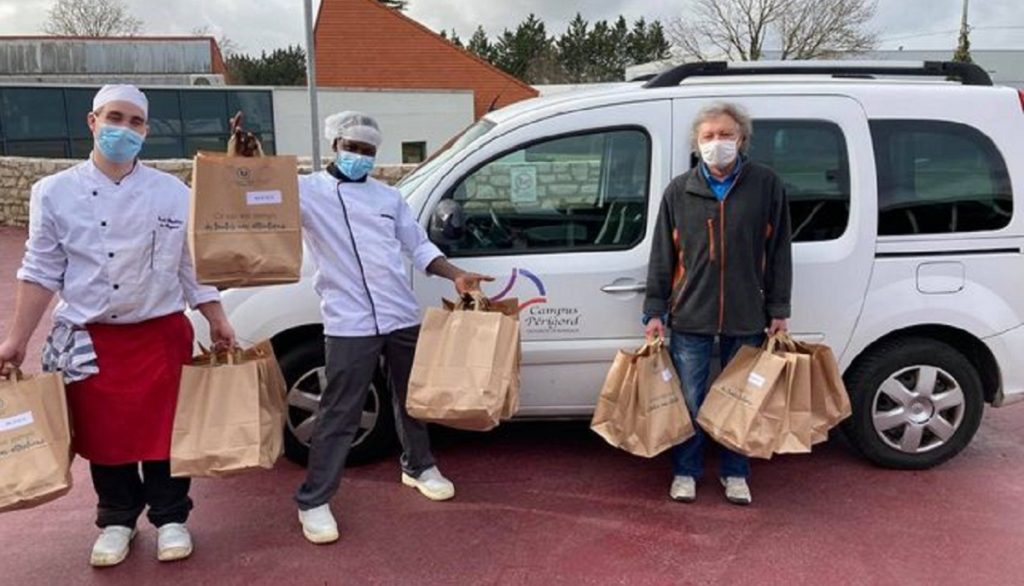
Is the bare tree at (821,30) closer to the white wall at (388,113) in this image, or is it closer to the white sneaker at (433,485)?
the white wall at (388,113)

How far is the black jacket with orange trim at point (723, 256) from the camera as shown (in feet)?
11.2

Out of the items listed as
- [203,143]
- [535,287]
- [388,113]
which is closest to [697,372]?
[535,287]

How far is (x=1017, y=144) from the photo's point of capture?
3.91 metres

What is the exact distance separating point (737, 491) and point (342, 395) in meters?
1.84

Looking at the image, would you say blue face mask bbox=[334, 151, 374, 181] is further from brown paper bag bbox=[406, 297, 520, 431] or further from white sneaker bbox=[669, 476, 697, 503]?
white sneaker bbox=[669, 476, 697, 503]

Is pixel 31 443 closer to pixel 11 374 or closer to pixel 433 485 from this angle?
pixel 11 374

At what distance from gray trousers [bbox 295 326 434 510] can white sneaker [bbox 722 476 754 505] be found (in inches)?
61.3

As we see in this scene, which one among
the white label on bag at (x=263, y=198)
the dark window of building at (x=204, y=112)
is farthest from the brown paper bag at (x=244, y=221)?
the dark window of building at (x=204, y=112)

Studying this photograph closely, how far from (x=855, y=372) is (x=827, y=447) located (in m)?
0.63

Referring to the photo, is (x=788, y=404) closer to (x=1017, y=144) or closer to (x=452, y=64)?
(x=1017, y=144)

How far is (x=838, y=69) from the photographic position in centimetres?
423

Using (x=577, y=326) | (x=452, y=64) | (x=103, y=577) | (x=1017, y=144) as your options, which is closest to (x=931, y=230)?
(x=1017, y=144)

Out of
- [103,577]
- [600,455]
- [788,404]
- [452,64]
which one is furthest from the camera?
[452,64]

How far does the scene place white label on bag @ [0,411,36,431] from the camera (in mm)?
2828
